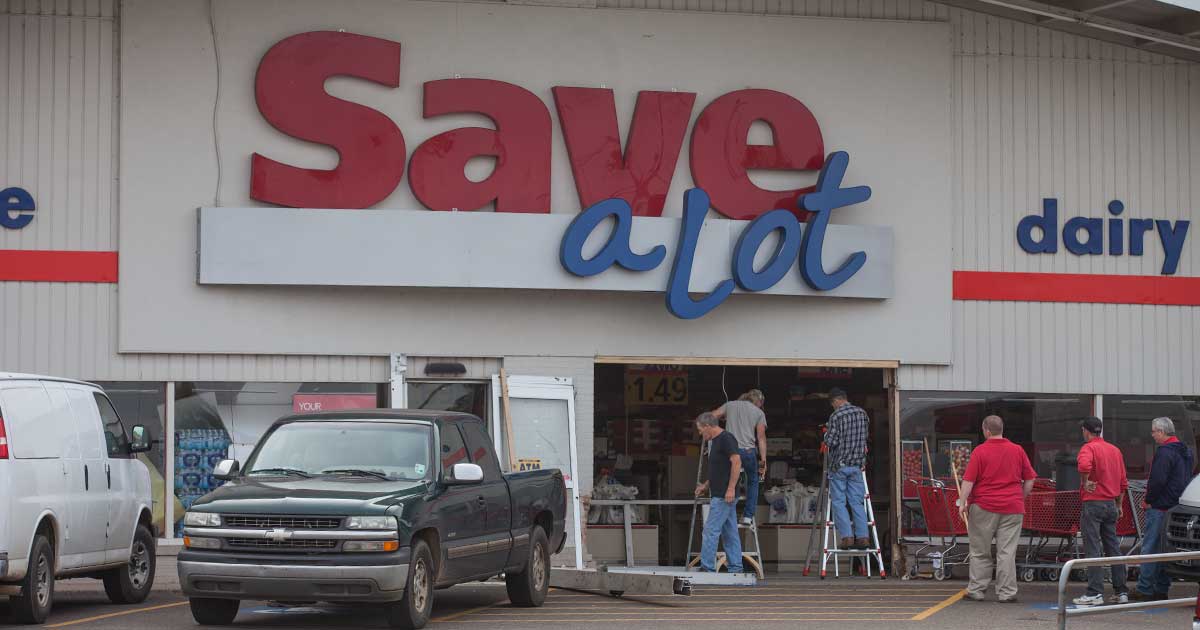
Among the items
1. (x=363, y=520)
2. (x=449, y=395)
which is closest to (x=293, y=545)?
(x=363, y=520)

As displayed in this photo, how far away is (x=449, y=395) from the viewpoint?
19609 millimetres

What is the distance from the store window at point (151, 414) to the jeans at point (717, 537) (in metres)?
6.43

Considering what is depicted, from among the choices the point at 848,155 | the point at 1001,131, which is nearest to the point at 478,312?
the point at 848,155

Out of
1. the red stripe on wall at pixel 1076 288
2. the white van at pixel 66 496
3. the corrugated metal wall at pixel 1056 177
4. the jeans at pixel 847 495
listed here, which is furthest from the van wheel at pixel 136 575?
the red stripe on wall at pixel 1076 288

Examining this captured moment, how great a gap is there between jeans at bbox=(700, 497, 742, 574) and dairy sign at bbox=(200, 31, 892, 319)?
248 cm

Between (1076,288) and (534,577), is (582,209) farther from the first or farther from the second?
(1076,288)

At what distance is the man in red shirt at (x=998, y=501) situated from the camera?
15.9m

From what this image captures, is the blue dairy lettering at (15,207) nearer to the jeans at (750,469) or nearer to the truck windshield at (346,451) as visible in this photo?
the truck windshield at (346,451)

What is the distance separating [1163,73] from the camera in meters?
21.5

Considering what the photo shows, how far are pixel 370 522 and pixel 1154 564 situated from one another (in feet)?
26.7

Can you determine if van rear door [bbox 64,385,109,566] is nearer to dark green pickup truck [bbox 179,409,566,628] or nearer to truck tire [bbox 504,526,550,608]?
A: dark green pickup truck [bbox 179,409,566,628]

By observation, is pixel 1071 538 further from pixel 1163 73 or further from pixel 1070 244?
pixel 1163 73

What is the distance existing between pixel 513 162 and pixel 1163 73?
916 centimetres

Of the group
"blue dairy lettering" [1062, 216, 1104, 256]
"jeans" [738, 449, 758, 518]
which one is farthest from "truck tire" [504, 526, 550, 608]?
"blue dairy lettering" [1062, 216, 1104, 256]
